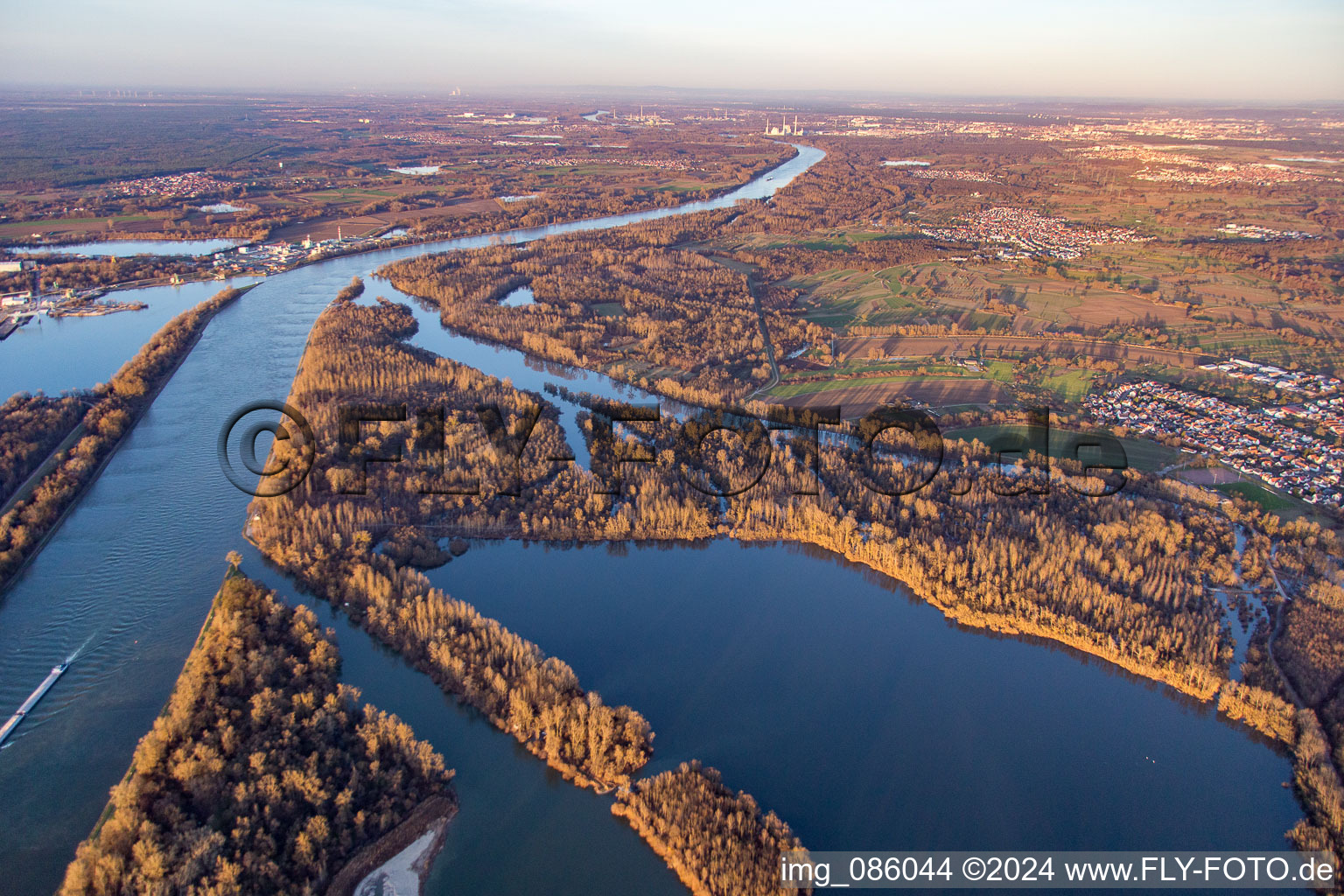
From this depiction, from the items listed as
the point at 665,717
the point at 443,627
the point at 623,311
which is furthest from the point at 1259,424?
the point at 443,627

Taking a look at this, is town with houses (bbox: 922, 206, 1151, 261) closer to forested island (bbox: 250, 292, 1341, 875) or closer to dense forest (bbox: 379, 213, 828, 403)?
dense forest (bbox: 379, 213, 828, 403)

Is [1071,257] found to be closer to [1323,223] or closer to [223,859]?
[1323,223]

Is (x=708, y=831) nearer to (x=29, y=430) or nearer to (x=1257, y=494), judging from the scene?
(x=1257, y=494)

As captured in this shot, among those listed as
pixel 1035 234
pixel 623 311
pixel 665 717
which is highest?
pixel 1035 234

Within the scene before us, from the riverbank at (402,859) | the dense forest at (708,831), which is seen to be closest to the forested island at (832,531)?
the dense forest at (708,831)

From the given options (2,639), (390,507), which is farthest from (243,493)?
(2,639)

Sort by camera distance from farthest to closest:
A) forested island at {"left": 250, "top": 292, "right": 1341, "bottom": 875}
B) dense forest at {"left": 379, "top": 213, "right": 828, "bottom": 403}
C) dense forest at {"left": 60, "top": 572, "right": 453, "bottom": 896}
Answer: dense forest at {"left": 379, "top": 213, "right": 828, "bottom": 403} → forested island at {"left": 250, "top": 292, "right": 1341, "bottom": 875} → dense forest at {"left": 60, "top": 572, "right": 453, "bottom": 896}

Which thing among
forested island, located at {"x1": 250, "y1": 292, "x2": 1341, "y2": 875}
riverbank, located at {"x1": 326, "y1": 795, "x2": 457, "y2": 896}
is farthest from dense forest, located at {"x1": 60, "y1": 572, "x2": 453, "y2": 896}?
forested island, located at {"x1": 250, "y1": 292, "x2": 1341, "y2": 875}
